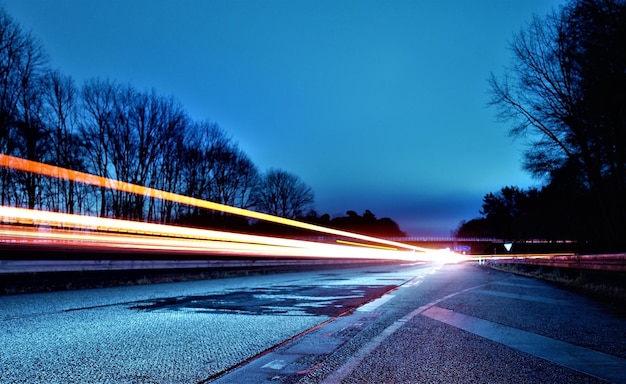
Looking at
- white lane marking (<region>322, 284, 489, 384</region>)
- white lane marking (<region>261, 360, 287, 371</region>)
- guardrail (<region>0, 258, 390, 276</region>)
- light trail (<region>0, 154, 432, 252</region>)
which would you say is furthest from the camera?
light trail (<region>0, 154, 432, 252</region>)

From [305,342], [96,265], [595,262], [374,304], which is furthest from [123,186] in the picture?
[305,342]

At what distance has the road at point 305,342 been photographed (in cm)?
A: 428

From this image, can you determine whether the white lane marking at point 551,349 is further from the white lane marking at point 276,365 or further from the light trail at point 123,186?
the light trail at point 123,186

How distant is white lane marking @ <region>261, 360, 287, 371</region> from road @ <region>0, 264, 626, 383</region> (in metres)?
0.02

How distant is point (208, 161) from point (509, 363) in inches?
2488

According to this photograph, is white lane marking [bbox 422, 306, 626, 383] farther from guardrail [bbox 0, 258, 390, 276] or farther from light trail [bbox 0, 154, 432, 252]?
light trail [bbox 0, 154, 432, 252]

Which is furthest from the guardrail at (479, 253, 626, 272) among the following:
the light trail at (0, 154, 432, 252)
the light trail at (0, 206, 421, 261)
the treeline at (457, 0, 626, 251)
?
the light trail at (0, 154, 432, 252)

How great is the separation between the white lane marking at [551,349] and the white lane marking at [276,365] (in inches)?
108

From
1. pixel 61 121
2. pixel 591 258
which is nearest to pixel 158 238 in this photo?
pixel 591 258

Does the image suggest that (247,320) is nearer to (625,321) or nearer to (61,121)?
(625,321)

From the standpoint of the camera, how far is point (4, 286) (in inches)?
446

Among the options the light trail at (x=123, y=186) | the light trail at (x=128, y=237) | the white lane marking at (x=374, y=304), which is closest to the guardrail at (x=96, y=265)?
the light trail at (x=128, y=237)

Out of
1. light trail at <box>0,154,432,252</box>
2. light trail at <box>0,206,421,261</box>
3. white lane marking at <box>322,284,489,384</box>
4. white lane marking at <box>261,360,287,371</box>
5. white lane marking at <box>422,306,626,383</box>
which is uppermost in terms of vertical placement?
light trail at <box>0,154,432,252</box>

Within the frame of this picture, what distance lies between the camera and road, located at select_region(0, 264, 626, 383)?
14.0 ft
